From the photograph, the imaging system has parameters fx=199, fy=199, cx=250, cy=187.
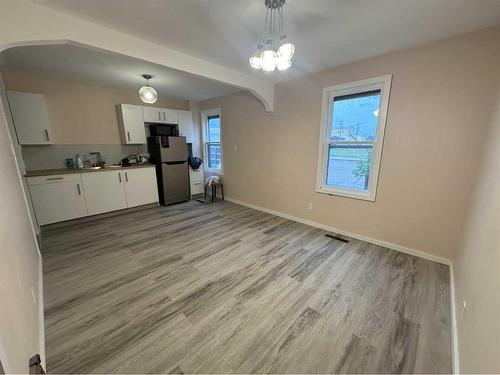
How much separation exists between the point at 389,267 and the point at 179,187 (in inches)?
160

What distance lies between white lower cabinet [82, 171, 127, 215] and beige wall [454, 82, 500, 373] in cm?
460

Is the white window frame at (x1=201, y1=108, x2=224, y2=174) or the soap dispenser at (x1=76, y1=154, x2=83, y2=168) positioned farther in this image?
the white window frame at (x1=201, y1=108, x2=224, y2=174)

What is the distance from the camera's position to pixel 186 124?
4902mm

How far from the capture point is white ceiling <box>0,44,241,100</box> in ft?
7.67

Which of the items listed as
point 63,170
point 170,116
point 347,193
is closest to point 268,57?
point 347,193

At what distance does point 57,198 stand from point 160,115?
2429 millimetres

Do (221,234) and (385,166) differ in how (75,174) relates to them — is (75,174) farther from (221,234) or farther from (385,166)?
(385,166)

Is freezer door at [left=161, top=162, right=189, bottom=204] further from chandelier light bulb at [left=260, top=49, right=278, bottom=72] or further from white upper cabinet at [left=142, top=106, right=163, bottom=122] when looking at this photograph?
chandelier light bulb at [left=260, top=49, right=278, bottom=72]

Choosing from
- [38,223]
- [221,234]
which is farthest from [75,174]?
[221,234]

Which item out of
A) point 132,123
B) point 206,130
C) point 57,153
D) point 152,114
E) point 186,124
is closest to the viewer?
point 57,153

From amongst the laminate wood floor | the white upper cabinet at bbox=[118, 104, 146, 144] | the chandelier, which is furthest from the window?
the chandelier

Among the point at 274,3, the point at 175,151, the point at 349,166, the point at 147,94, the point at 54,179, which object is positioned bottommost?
the point at 54,179

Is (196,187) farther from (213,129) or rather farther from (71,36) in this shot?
(71,36)

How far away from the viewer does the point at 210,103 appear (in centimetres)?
486
